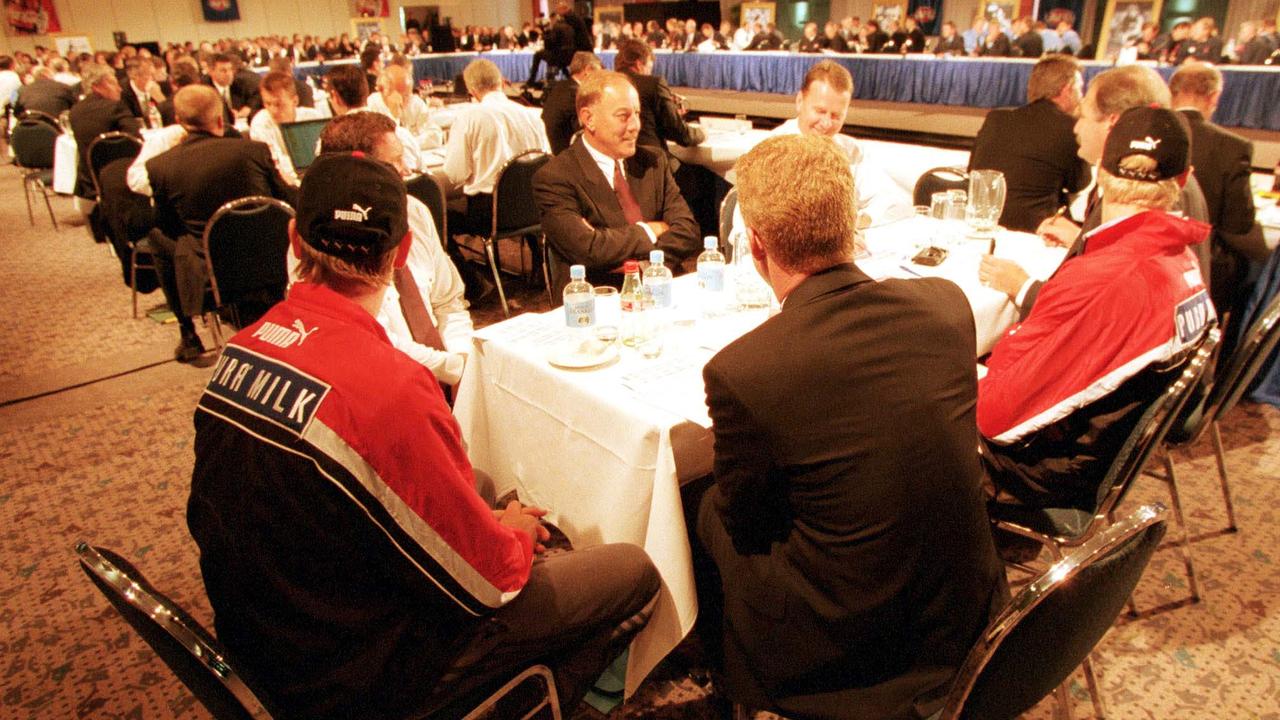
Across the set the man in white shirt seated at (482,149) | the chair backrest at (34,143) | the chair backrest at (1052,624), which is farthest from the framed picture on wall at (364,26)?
the chair backrest at (1052,624)

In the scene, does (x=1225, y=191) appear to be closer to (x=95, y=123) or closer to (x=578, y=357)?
(x=578, y=357)

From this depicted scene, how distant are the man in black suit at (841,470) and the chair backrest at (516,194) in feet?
9.39

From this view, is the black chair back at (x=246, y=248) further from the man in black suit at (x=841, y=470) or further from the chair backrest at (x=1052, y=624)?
the chair backrest at (x=1052, y=624)

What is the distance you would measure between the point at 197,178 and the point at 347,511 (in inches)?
125

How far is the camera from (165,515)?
2.77 meters

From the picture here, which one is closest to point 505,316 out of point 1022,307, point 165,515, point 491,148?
point 491,148

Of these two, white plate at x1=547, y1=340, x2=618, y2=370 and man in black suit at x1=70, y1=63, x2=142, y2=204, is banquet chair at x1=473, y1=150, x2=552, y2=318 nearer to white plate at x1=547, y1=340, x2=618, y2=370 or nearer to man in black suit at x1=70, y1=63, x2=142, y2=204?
white plate at x1=547, y1=340, x2=618, y2=370

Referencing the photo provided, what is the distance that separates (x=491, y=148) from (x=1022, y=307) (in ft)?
10.9

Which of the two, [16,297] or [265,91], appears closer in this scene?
[265,91]

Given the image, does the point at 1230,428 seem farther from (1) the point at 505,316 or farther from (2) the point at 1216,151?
(1) the point at 505,316

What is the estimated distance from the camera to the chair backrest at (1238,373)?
76.9 inches

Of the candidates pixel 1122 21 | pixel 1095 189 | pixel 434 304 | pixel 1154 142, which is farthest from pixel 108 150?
pixel 1122 21

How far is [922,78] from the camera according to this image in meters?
11.8

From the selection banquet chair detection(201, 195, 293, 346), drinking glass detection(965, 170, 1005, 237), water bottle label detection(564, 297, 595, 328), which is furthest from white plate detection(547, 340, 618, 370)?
banquet chair detection(201, 195, 293, 346)
